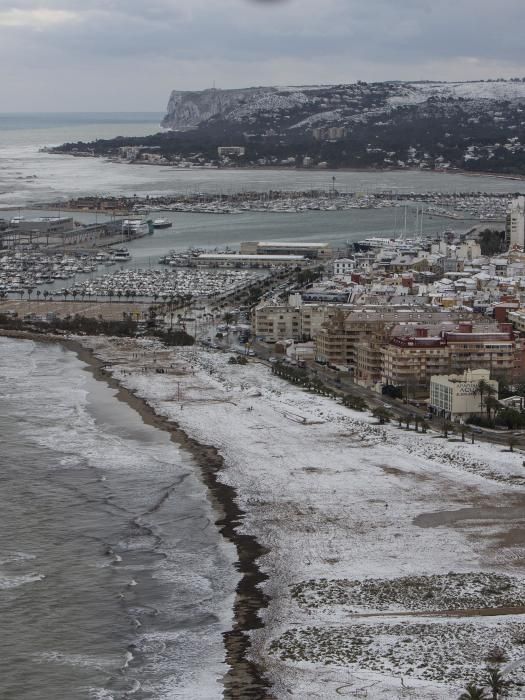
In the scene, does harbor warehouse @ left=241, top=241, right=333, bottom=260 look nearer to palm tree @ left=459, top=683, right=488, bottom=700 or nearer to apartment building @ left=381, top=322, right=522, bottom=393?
apartment building @ left=381, top=322, right=522, bottom=393

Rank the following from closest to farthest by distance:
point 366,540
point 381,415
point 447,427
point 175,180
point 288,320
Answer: point 366,540 < point 447,427 < point 381,415 < point 288,320 < point 175,180

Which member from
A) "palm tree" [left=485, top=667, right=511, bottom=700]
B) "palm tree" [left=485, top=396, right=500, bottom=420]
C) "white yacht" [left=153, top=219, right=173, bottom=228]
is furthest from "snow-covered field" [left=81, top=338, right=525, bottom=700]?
"white yacht" [left=153, top=219, right=173, bottom=228]

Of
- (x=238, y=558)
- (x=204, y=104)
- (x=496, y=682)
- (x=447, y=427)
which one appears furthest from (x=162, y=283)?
(x=204, y=104)

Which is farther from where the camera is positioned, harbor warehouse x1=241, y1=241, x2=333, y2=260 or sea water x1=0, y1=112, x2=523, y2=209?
sea water x1=0, y1=112, x2=523, y2=209

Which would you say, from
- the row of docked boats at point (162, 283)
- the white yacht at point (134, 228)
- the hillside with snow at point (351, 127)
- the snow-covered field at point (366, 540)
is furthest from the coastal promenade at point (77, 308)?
the hillside with snow at point (351, 127)

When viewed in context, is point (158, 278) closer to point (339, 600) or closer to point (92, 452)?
point (92, 452)

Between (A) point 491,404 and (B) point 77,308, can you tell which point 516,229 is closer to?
(B) point 77,308

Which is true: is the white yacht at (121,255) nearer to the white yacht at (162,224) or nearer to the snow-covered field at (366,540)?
the white yacht at (162,224)
